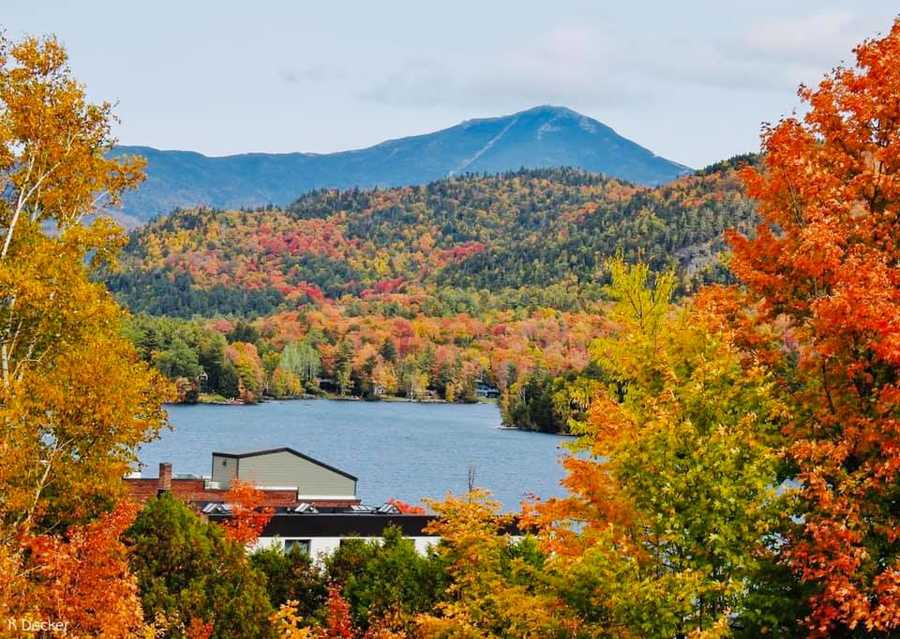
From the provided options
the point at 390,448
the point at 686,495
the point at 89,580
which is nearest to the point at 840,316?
the point at 686,495

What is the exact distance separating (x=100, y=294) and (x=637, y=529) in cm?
1480

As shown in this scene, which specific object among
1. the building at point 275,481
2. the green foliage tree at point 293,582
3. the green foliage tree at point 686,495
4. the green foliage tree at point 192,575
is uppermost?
the green foliage tree at point 686,495

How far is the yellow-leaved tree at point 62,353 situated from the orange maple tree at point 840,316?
13993 millimetres

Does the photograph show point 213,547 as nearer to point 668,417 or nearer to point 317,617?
point 317,617

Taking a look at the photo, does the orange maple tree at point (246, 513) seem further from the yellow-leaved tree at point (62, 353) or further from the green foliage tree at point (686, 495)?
the green foliage tree at point (686, 495)

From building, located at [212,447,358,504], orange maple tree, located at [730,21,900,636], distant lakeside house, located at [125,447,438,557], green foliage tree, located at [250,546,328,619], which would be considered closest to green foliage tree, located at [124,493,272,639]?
green foliage tree, located at [250,546,328,619]

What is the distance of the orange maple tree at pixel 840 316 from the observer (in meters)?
17.9

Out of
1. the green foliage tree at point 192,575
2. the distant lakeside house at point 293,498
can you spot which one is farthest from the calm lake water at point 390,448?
the green foliage tree at point 192,575

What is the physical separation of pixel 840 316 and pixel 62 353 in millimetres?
17340

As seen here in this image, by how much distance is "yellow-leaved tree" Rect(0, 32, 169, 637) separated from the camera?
979 inches

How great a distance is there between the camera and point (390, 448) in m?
140

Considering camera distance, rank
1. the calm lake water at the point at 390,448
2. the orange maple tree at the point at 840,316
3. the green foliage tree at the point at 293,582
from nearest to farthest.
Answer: the orange maple tree at the point at 840,316 < the green foliage tree at the point at 293,582 < the calm lake water at the point at 390,448

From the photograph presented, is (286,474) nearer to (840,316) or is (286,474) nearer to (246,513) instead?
(246,513)

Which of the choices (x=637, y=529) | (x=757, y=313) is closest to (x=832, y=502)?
(x=637, y=529)
